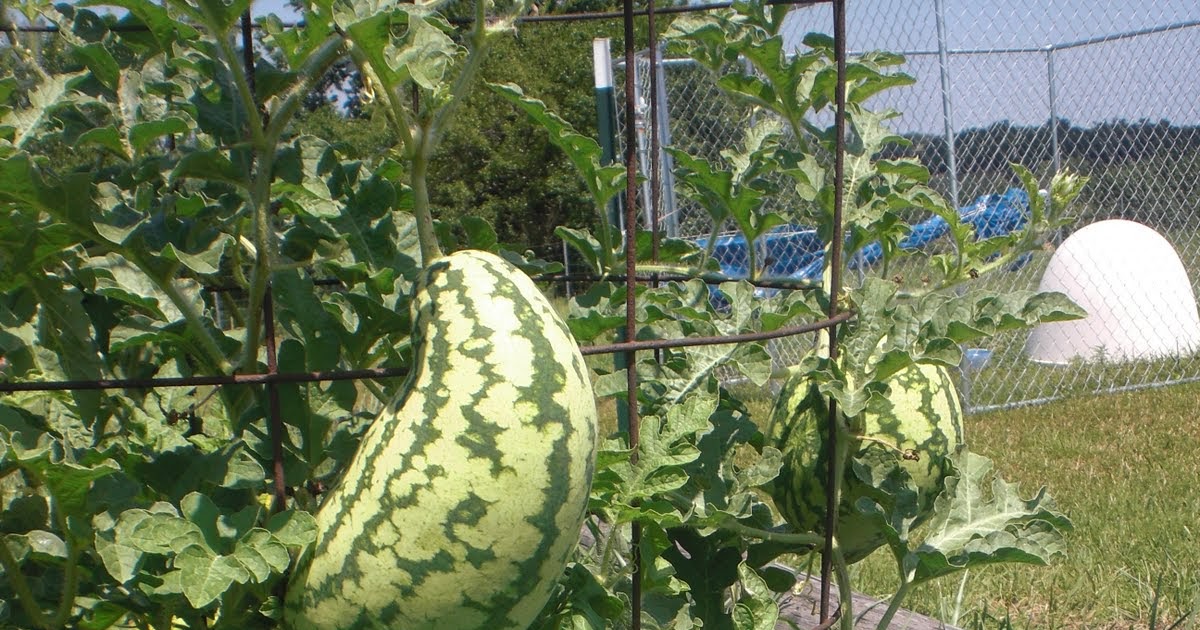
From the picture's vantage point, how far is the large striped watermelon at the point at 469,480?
1.17m

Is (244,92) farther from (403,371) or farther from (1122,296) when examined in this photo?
(1122,296)

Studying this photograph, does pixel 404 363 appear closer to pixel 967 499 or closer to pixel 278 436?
pixel 278 436

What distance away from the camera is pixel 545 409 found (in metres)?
1.19

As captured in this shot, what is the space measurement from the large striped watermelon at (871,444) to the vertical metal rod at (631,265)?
392mm

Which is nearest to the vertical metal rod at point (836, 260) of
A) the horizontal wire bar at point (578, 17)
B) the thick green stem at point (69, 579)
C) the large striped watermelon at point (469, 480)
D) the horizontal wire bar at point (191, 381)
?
the horizontal wire bar at point (578, 17)

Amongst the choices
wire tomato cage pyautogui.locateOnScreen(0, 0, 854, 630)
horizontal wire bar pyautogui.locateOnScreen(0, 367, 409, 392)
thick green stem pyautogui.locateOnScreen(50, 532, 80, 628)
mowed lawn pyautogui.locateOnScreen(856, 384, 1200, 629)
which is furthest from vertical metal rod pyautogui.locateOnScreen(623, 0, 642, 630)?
mowed lawn pyautogui.locateOnScreen(856, 384, 1200, 629)

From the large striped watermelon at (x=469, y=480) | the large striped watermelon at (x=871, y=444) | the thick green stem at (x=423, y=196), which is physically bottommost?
the large striped watermelon at (x=871, y=444)

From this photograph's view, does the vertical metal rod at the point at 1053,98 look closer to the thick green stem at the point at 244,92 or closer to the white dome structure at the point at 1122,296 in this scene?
the white dome structure at the point at 1122,296

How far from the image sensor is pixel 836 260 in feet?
5.62

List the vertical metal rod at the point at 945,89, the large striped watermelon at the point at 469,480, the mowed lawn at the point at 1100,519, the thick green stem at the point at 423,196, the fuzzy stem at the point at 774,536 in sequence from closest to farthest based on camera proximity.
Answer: the large striped watermelon at the point at 469,480 → the thick green stem at the point at 423,196 → the fuzzy stem at the point at 774,536 → the mowed lawn at the point at 1100,519 → the vertical metal rod at the point at 945,89

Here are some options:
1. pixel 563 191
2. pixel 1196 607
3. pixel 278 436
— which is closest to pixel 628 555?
pixel 278 436

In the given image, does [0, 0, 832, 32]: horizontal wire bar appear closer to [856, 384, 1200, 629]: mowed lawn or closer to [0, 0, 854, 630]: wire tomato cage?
[0, 0, 854, 630]: wire tomato cage

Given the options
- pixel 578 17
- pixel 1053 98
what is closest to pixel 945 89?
pixel 1053 98

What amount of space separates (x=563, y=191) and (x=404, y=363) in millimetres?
13761
